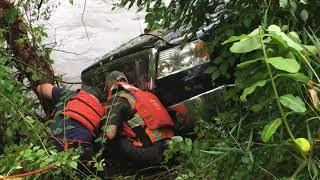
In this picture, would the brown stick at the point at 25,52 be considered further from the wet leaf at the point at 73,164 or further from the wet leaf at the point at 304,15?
the wet leaf at the point at 304,15

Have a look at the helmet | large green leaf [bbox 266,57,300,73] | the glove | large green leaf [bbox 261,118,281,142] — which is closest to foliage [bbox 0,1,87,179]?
the glove

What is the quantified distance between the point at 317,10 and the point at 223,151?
3.08ft

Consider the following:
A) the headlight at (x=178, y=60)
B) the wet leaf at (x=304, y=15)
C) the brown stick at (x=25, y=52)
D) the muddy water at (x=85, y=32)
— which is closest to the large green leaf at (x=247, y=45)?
the wet leaf at (x=304, y=15)

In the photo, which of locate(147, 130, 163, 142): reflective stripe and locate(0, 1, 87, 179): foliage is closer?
locate(0, 1, 87, 179): foliage

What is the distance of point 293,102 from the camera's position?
5.54 feet

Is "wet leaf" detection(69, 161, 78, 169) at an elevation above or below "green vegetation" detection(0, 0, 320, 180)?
below

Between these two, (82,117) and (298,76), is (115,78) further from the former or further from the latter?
(298,76)

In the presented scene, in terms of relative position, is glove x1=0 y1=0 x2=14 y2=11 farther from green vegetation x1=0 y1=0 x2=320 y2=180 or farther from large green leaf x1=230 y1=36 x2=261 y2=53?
large green leaf x1=230 y1=36 x2=261 y2=53

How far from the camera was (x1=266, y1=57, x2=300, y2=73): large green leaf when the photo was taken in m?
1.61

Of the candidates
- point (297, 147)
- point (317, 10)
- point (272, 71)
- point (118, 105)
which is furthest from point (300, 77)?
point (118, 105)

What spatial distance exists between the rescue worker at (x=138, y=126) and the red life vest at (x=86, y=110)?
13 centimetres

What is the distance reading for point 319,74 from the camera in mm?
1964

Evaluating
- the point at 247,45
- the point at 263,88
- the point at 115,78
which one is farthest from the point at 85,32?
the point at 247,45

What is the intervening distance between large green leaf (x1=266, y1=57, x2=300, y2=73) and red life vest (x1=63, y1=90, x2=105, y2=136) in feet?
9.57
